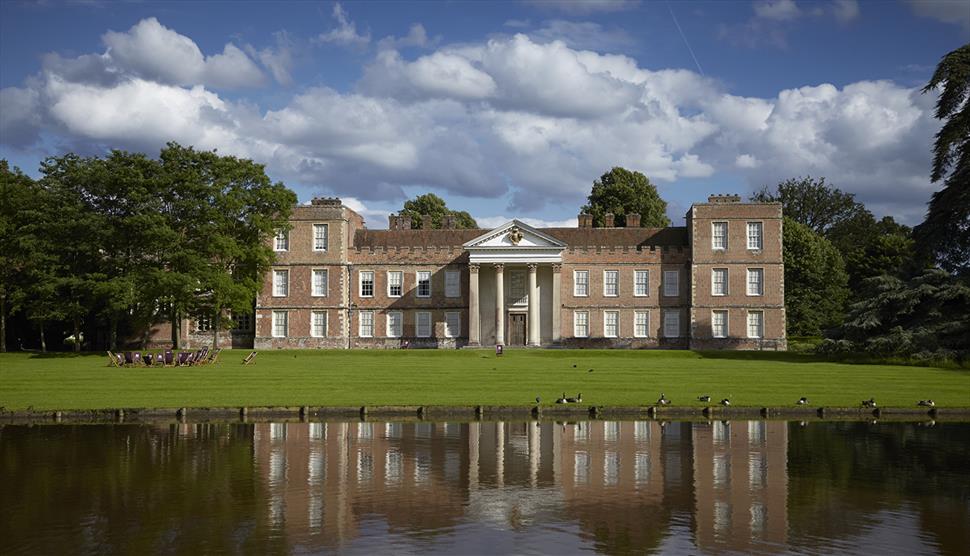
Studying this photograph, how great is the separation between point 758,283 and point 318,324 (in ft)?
91.7

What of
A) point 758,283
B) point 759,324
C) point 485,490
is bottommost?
point 485,490

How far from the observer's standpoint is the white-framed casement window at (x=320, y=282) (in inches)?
2392

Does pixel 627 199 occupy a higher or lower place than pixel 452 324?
higher

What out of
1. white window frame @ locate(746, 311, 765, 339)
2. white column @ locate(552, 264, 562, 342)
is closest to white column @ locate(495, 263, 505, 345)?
white column @ locate(552, 264, 562, 342)

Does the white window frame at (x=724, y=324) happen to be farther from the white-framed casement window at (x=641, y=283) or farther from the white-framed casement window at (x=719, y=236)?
the white-framed casement window at (x=641, y=283)

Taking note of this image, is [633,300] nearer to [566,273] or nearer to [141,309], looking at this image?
[566,273]

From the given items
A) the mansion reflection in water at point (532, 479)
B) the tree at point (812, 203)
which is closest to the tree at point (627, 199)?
the tree at point (812, 203)

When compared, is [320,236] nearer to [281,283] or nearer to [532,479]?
[281,283]

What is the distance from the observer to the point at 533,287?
193ft

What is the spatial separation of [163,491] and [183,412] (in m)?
9.54

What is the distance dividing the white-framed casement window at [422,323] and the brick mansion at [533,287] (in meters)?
Answer: 0.09

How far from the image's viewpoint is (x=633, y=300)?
196 ft

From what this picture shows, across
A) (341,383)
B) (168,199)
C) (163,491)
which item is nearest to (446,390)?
(341,383)

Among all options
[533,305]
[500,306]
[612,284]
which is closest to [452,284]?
[500,306]
